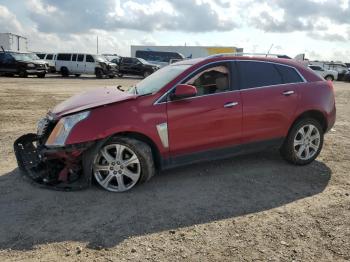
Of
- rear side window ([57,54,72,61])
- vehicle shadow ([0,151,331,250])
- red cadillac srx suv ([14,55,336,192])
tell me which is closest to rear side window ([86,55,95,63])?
rear side window ([57,54,72,61])

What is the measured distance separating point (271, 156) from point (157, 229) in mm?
3209

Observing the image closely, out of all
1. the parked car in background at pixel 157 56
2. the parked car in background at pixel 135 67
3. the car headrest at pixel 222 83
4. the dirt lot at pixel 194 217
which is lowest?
the dirt lot at pixel 194 217

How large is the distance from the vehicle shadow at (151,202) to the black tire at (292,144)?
0.11 m

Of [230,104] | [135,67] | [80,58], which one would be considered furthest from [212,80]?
[135,67]

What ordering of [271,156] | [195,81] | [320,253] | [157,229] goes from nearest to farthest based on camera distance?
[320,253], [157,229], [195,81], [271,156]

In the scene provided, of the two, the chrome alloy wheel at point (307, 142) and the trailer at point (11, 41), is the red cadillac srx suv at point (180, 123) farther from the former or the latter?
the trailer at point (11, 41)

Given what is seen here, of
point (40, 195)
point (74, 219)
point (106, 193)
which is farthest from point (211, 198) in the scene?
point (40, 195)

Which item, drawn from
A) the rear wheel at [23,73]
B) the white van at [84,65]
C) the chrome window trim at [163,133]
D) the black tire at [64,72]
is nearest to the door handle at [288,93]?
the chrome window trim at [163,133]

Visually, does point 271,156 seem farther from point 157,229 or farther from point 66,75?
point 66,75

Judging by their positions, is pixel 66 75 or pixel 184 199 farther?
pixel 66 75

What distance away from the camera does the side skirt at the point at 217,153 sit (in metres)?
5.38

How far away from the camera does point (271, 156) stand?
6785 mm

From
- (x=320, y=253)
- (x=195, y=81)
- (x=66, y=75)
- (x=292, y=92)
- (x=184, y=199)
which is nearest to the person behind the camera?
(x=320, y=253)

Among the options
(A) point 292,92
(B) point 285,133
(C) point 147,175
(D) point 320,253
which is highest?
(A) point 292,92
